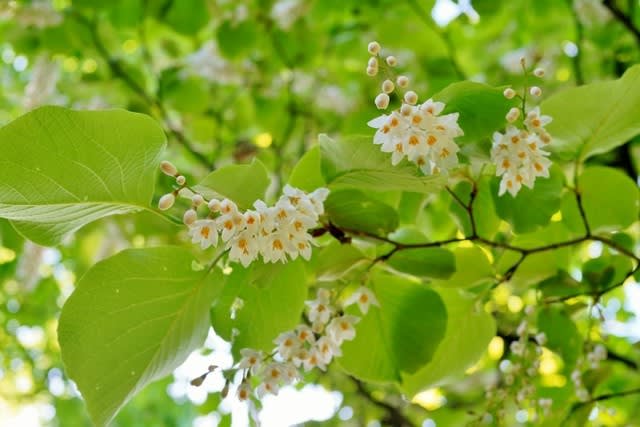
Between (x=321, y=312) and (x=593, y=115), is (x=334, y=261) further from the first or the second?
(x=593, y=115)

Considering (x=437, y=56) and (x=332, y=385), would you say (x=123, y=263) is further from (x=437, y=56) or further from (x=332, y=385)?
(x=437, y=56)

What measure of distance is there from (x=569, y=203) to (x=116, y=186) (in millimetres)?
571

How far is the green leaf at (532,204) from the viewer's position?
0.79m

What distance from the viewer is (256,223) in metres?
0.61

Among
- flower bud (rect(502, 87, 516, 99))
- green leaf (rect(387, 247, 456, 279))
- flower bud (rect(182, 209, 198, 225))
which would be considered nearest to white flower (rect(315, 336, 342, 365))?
green leaf (rect(387, 247, 456, 279))

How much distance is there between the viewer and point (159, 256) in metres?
0.72

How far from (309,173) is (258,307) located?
6.3 inches

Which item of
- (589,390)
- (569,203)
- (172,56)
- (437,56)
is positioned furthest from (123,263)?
(172,56)

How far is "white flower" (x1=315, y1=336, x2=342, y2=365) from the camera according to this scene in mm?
750

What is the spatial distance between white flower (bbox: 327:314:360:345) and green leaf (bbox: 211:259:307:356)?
0.13ft

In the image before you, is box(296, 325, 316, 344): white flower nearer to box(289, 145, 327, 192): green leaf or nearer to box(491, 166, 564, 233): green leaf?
box(289, 145, 327, 192): green leaf

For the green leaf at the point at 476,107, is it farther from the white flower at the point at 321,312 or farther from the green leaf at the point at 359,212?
the white flower at the point at 321,312

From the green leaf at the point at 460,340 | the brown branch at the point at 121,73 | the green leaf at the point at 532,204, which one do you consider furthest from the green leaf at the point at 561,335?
the brown branch at the point at 121,73

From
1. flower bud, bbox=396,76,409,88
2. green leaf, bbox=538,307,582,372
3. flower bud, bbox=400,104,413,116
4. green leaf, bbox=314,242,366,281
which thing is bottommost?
green leaf, bbox=538,307,582,372
